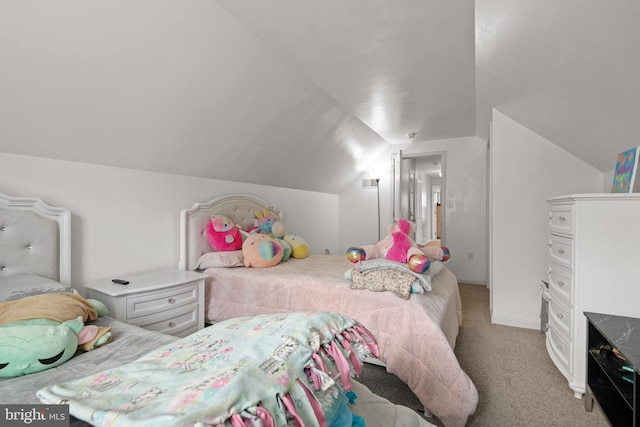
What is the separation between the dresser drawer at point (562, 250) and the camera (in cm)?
195

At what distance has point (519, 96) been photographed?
254cm

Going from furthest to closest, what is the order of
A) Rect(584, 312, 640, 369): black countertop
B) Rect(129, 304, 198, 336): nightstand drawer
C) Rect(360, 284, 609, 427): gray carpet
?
1. Rect(129, 304, 198, 336): nightstand drawer
2. Rect(360, 284, 609, 427): gray carpet
3. Rect(584, 312, 640, 369): black countertop

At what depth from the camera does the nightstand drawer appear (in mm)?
2047

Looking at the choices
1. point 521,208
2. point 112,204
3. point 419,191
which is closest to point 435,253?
point 521,208

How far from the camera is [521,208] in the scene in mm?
3031

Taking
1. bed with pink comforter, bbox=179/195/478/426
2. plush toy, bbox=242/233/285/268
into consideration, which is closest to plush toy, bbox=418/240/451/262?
bed with pink comforter, bbox=179/195/478/426

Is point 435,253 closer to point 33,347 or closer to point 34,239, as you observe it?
point 33,347

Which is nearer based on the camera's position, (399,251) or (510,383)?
(510,383)

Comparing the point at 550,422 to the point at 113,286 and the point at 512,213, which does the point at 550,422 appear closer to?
the point at 512,213

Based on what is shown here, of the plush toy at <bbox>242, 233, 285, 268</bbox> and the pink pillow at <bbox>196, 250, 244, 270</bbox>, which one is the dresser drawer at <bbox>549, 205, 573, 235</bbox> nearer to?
the plush toy at <bbox>242, 233, 285, 268</bbox>

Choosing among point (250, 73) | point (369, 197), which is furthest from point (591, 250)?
point (369, 197)

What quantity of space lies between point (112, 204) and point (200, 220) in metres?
0.75

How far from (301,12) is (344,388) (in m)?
2.06

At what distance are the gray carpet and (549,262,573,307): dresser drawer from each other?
56 centimetres
